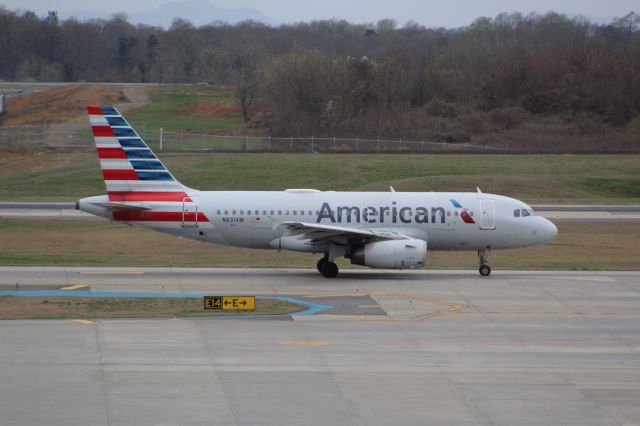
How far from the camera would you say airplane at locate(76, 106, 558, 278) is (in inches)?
1437

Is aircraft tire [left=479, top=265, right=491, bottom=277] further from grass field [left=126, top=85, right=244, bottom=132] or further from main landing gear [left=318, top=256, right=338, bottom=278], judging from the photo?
grass field [left=126, top=85, right=244, bottom=132]

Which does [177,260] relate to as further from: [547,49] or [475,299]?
[547,49]

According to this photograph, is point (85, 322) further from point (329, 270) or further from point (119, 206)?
point (329, 270)

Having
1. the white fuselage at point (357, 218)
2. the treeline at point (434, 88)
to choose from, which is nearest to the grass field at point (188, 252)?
the white fuselage at point (357, 218)

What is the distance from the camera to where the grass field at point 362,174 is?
6650 cm

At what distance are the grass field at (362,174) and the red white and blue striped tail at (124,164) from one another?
26798mm

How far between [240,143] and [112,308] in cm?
5876

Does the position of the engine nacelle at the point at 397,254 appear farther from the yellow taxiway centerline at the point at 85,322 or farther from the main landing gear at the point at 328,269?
the yellow taxiway centerline at the point at 85,322

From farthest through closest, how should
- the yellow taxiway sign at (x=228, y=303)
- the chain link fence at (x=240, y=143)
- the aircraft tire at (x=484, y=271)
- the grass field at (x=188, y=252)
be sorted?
the chain link fence at (x=240, y=143), the grass field at (x=188, y=252), the aircraft tire at (x=484, y=271), the yellow taxiway sign at (x=228, y=303)

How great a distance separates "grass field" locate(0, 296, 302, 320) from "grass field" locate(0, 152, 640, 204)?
3322cm

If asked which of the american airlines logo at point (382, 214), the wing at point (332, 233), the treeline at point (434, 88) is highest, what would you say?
the treeline at point (434, 88)

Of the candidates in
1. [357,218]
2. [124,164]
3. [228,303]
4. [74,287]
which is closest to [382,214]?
[357,218]

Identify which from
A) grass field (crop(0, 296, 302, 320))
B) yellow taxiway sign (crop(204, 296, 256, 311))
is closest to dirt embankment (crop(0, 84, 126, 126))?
grass field (crop(0, 296, 302, 320))

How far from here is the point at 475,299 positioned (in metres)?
32.2
